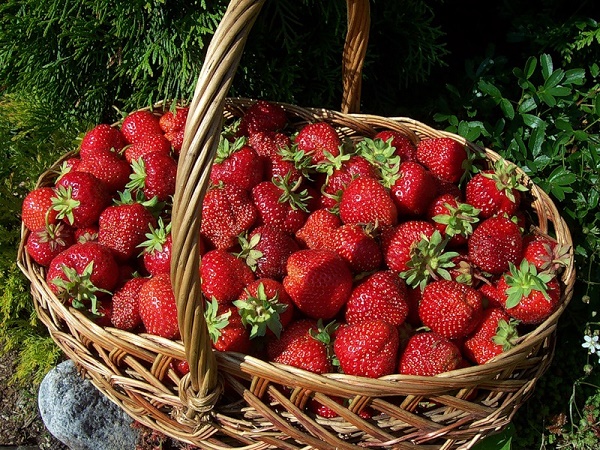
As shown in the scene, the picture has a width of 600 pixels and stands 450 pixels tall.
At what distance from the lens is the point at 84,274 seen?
1.38 metres

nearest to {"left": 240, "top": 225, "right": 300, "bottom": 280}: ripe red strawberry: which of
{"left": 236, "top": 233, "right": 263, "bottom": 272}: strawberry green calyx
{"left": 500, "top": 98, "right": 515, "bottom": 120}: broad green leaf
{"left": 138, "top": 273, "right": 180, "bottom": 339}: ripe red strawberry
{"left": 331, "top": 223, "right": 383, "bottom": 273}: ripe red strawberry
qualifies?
{"left": 236, "top": 233, "right": 263, "bottom": 272}: strawberry green calyx

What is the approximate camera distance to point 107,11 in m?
2.18

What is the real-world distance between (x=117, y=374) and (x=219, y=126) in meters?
0.63

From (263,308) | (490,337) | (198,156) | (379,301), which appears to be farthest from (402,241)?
(198,156)

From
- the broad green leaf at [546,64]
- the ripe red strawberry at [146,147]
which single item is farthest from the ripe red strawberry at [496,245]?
the ripe red strawberry at [146,147]

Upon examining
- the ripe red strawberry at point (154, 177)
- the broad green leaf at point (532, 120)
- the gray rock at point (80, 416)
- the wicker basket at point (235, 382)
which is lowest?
the gray rock at point (80, 416)

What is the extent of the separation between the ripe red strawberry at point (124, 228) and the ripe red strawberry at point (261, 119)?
0.50 meters

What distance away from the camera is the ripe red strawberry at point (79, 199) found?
1.55 m

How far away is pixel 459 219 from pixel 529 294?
0.94 ft

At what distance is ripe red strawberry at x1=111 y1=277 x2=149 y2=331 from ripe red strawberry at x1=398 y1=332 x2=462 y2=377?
2.02 ft

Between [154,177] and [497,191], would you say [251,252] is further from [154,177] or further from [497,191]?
[497,191]

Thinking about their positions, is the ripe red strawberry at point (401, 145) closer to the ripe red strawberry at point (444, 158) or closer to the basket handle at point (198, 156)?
the ripe red strawberry at point (444, 158)

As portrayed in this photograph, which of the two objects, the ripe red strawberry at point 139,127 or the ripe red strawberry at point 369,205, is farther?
the ripe red strawberry at point 139,127

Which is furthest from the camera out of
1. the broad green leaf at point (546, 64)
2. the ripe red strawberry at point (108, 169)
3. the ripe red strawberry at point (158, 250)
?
the broad green leaf at point (546, 64)
